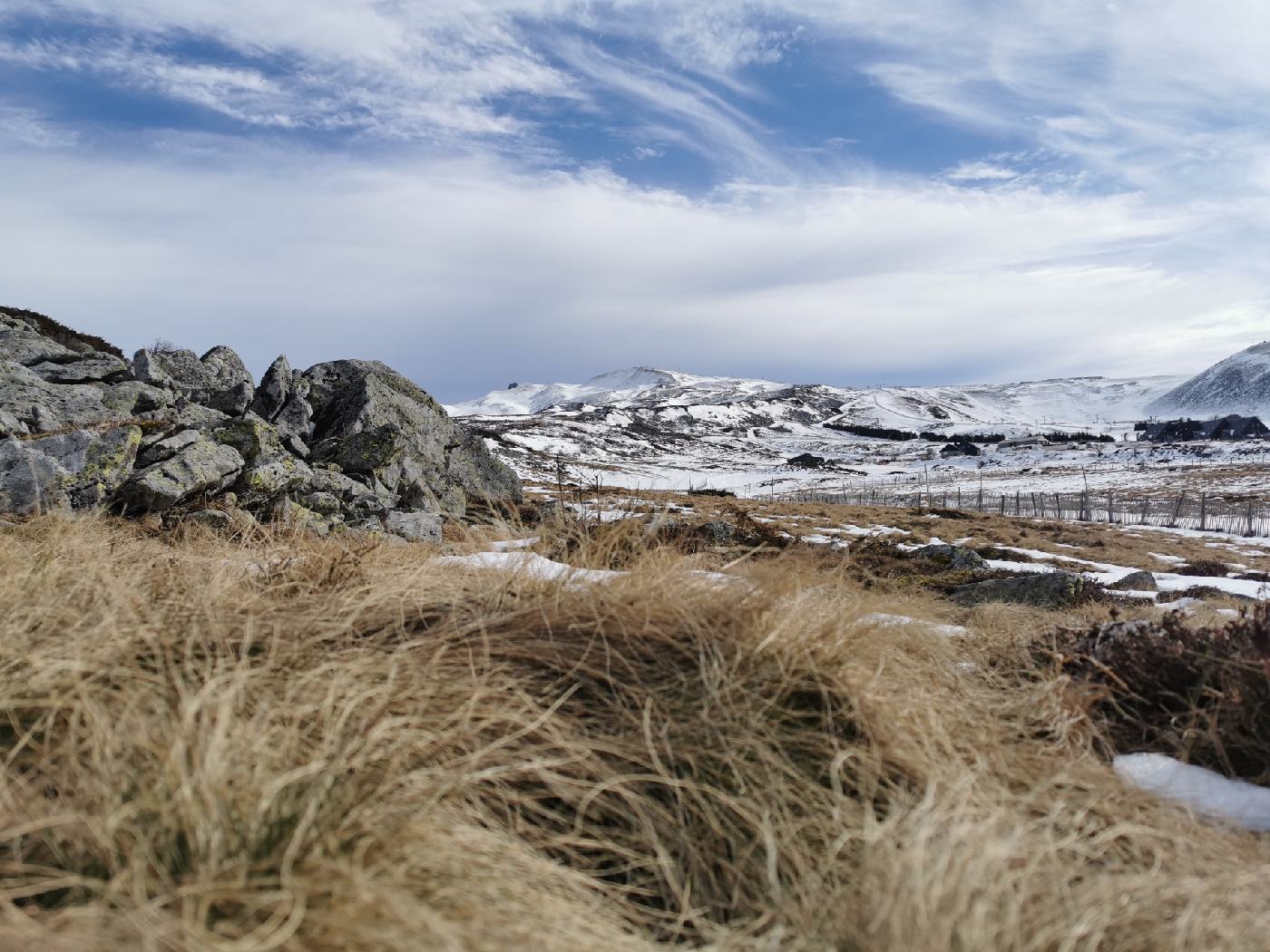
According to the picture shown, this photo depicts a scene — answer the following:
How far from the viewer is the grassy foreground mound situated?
5.02 feet

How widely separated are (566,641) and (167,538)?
5.57 m

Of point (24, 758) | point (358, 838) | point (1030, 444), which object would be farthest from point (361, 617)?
point (1030, 444)

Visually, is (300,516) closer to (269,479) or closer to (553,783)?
(269,479)

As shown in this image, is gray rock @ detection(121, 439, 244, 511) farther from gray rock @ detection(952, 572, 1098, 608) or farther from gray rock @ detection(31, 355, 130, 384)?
gray rock @ detection(952, 572, 1098, 608)

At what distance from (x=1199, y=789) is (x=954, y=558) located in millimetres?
12483

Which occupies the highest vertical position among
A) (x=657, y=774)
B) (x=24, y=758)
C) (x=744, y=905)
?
(x=24, y=758)

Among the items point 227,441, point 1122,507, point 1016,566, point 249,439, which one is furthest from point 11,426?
point 1122,507

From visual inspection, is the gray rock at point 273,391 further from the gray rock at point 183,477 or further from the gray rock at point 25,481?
the gray rock at point 25,481

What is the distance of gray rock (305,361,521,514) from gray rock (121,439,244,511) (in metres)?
2.74

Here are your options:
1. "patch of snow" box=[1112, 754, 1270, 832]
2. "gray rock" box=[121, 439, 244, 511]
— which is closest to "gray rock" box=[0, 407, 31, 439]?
"gray rock" box=[121, 439, 244, 511]

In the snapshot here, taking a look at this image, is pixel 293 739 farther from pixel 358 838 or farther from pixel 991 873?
pixel 991 873

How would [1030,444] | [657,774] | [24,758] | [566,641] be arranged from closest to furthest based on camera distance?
[24,758] → [657,774] → [566,641] → [1030,444]

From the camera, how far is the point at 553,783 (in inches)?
87.0

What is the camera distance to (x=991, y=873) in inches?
66.5
